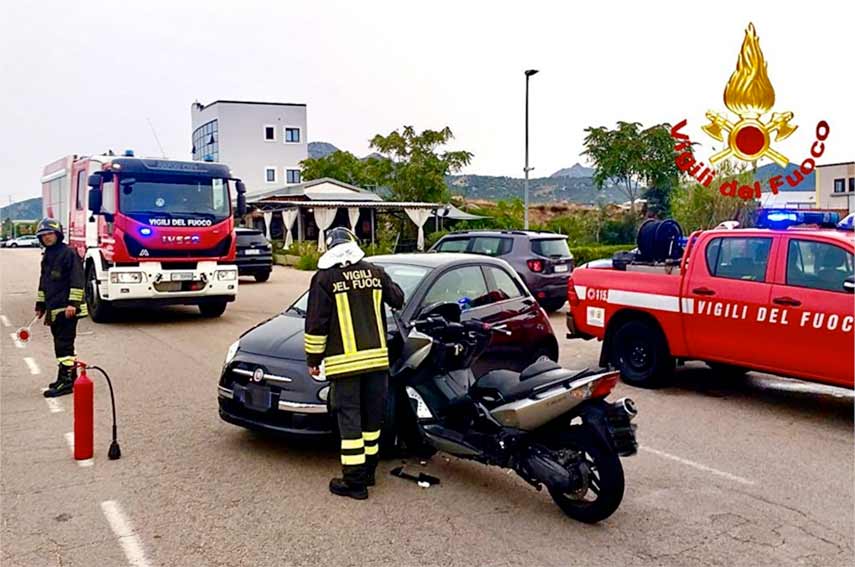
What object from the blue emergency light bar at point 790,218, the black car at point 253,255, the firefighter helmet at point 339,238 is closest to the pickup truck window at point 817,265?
the blue emergency light bar at point 790,218

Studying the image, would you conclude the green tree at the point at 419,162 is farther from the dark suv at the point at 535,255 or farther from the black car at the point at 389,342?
the black car at the point at 389,342

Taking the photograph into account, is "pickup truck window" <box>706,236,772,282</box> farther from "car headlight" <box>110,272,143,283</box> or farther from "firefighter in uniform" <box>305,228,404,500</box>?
"car headlight" <box>110,272,143,283</box>

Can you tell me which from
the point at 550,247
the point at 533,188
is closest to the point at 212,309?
the point at 550,247

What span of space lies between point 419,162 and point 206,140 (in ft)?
115

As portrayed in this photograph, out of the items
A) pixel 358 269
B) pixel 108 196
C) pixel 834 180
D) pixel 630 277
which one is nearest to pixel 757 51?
pixel 630 277

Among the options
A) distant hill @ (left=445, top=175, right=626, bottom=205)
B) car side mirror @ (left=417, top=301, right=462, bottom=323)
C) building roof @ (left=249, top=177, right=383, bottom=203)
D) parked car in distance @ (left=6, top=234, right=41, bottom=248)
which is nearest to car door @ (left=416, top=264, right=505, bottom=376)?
car side mirror @ (left=417, top=301, right=462, bottom=323)

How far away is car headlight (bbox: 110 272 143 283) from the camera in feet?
42.9

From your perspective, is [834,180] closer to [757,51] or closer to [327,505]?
[757,51]

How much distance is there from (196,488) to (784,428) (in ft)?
16.5

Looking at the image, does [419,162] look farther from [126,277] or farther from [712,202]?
[126,277]

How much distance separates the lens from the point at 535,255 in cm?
1496

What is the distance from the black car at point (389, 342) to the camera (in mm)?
5770

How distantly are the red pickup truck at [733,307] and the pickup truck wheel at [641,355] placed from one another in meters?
0.01

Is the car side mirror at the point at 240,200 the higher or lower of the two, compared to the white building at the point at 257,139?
lower
